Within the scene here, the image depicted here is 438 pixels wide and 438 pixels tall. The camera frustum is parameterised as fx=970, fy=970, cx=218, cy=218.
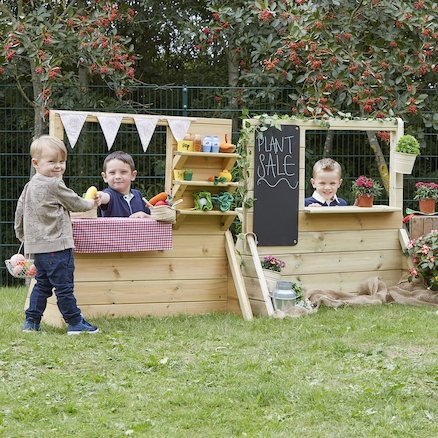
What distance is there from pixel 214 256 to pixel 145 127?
1.17 metres

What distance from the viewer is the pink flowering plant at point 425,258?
8.38 m

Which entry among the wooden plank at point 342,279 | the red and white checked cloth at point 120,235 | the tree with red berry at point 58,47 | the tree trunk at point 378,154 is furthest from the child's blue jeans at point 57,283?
the tree trunk at point 378,154

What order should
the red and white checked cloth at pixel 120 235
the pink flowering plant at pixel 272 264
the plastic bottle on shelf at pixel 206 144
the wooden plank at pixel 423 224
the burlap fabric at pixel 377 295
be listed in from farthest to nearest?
the wooden plank at pixel 423 224 < the burlap fabric at pixel 377 295 < the pink flowering plant at pixel 272 264 < the plastic bottle on shelf at pixel 206 144 < the red and white checked cloth at pixel 120 235

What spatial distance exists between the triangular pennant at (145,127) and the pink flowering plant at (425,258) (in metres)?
2.62

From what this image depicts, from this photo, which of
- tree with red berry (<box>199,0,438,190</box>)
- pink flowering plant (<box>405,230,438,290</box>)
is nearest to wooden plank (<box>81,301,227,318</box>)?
pink flowering plant (<box>405,230,438,290</box>)

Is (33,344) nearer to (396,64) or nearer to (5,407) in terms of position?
(5,407)

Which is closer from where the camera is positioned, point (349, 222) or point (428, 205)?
point (349, 222)

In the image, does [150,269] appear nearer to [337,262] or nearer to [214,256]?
[214,256]

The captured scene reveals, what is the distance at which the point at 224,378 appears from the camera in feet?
17.5

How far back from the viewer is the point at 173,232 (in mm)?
7594

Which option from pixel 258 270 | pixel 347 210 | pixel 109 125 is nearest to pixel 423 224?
pixel 347 210

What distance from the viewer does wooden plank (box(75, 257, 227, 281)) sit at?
7305 mm

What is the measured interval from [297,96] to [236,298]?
338 cm

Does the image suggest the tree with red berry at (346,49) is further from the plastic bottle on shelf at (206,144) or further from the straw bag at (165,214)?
the straw bag at (165,214)
